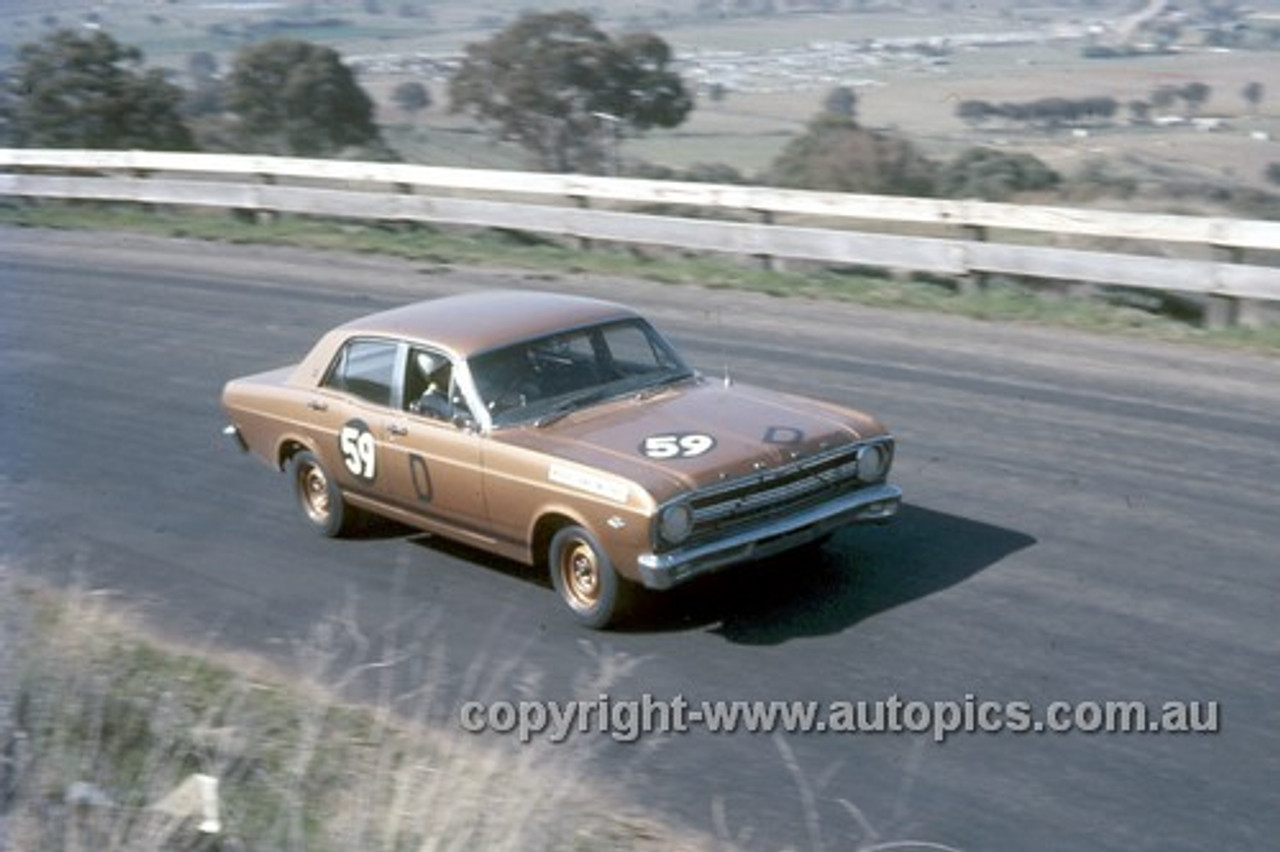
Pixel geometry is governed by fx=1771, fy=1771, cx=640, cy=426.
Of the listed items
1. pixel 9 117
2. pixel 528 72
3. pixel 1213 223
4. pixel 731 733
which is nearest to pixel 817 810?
pixel 731 733

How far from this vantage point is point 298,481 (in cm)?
1009

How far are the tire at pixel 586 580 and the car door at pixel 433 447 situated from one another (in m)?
0.55

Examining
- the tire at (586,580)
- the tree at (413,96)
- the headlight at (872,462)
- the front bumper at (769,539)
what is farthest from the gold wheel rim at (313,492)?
the tree at (413,96)

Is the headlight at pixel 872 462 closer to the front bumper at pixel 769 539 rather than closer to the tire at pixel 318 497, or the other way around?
the front bumper at pixel 769 539

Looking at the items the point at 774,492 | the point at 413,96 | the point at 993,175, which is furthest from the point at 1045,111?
the point at 774,492

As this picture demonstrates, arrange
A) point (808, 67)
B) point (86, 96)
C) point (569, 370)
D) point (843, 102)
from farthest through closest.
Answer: point (86, 96)
point (808, 67)
point (843, 102)
point (569, 370)

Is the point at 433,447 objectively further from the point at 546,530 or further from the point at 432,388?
the point at 546,530

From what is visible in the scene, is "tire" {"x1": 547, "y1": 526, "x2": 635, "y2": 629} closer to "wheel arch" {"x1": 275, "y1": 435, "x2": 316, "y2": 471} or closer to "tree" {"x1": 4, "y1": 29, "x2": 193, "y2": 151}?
"wheel arch" {"x1": 275, "y1": 435, "x2": 316, "y2": 471}

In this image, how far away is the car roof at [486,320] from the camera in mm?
9055

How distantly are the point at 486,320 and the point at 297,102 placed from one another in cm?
2275

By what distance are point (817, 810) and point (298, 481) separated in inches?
185

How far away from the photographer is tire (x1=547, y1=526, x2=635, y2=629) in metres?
8.02

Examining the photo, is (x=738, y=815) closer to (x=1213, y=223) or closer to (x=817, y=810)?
(x=817, y=810)

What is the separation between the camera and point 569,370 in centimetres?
902
